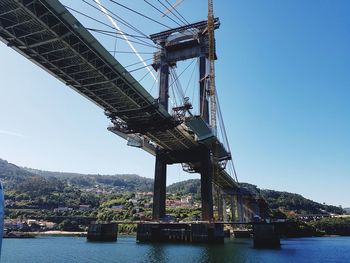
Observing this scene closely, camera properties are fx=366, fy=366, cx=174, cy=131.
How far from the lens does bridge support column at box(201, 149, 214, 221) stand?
63.0 metres

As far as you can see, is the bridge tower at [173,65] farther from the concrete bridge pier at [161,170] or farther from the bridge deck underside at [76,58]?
the bridge deck underside at [76,58]

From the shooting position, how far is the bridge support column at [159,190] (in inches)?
2586

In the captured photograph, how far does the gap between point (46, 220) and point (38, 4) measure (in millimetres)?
130905

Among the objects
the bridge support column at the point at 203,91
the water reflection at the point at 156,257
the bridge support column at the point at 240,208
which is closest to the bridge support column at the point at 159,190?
the bridge support column at the point at 203,91

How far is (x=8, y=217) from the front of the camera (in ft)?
484

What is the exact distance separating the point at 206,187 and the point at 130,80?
1208 inches

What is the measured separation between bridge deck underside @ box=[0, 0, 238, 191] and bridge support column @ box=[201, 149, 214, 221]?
1535cm

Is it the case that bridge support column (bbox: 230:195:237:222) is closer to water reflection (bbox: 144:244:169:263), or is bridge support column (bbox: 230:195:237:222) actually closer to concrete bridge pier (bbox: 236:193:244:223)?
concrete bridge pier (bbox: 236:193:244:223)

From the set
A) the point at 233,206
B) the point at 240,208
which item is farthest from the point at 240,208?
the point at 233,206

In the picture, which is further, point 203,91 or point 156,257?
point 203,91

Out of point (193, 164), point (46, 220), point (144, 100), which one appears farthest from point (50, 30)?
point (46, 220)

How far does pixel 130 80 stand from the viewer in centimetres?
4088

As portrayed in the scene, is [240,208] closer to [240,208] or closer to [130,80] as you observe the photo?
[240,208]

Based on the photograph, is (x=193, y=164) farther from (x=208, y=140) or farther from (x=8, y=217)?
(x=8, y=217)
